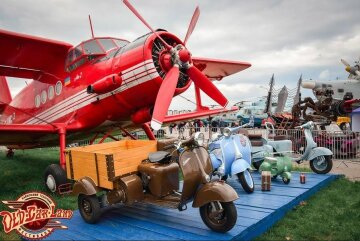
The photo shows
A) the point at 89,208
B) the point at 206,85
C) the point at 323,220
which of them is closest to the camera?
the point at 89,208

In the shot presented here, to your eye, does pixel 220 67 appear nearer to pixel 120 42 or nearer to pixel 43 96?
pixel 120 42

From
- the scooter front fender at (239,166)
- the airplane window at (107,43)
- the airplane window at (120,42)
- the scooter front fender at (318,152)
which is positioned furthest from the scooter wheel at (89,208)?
the scooter front fender at (318,152)

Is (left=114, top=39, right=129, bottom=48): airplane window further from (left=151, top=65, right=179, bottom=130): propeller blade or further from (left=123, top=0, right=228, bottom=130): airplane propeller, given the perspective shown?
(left=151, top=65, right=179, bottom=130): propeller blade

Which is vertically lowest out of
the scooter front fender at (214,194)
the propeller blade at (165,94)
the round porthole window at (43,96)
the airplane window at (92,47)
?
the scooter front fender at (214,194)

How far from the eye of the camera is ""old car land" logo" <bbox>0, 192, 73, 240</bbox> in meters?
3.14

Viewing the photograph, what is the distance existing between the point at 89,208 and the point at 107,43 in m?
4.06

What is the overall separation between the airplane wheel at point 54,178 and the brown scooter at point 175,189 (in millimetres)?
1956

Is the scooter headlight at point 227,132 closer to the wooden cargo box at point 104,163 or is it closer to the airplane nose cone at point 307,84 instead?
the wooden cargo box at point 104,163

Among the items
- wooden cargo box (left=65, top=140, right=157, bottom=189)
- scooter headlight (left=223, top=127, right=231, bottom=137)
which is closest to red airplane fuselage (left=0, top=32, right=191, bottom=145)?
scooter headlight (left=223, top=127, right=231, bottom=137)

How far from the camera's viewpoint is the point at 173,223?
350 cm

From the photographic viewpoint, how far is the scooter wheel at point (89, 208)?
353 cm

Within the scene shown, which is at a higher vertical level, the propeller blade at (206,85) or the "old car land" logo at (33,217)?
the propeller blade at (206,85)

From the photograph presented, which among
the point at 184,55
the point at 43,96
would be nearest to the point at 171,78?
the point at 184,55

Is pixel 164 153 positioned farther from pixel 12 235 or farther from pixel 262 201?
pixel 12 235
